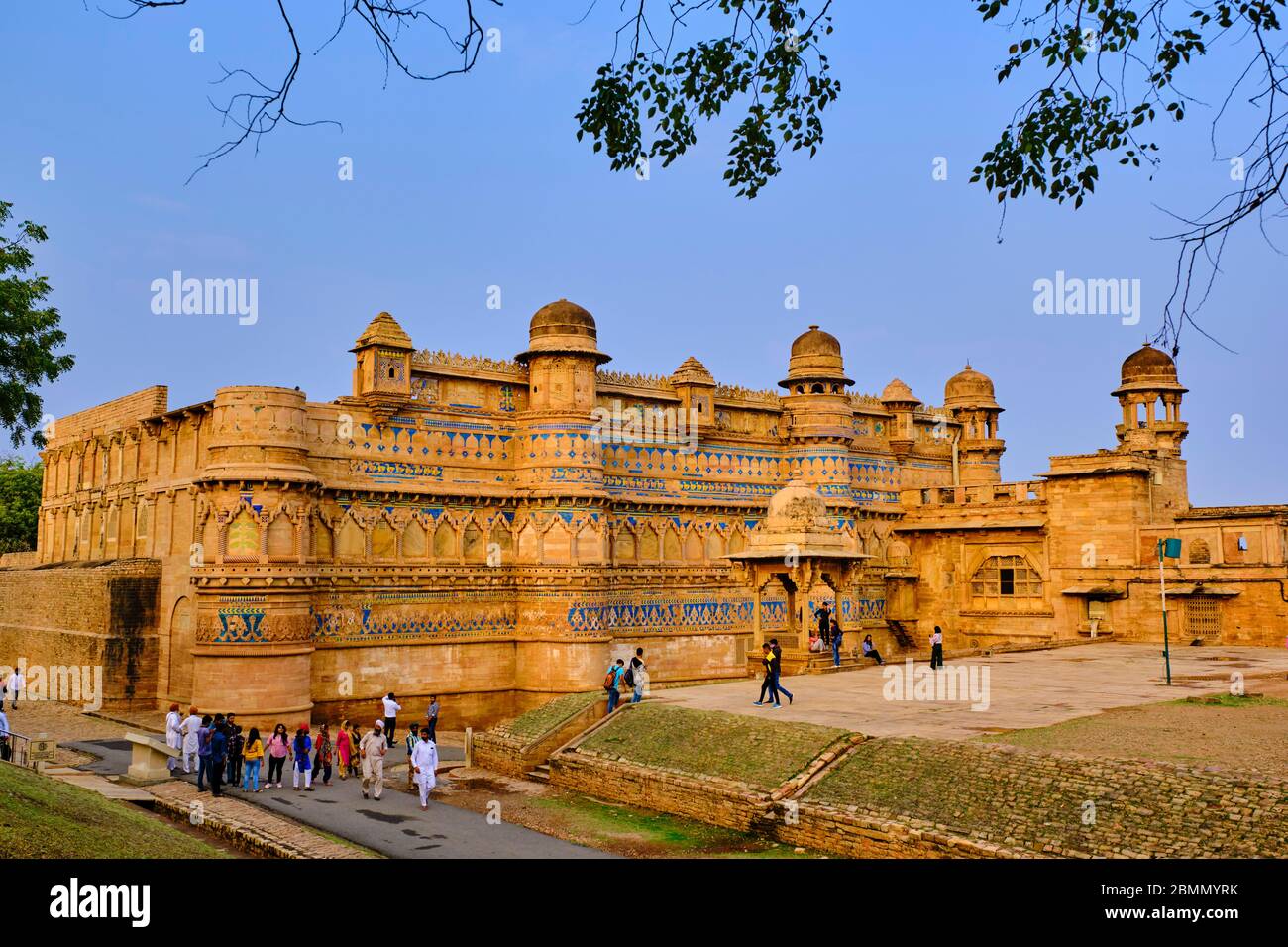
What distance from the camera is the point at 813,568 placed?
25328 millimetres

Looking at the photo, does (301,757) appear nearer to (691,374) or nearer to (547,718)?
(547,718)

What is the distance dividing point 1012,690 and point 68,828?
54.0ft

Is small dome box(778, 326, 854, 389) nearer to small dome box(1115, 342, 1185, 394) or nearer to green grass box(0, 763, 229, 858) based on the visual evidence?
small dome box(1115, 342, 1185, 394)

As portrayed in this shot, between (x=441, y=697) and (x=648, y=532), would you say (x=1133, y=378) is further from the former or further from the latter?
(x=441, y=697)

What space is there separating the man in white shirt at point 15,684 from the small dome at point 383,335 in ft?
46.8

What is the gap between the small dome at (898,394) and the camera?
39.1 m

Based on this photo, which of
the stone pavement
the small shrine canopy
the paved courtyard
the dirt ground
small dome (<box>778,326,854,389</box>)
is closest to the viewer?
the dirt ground

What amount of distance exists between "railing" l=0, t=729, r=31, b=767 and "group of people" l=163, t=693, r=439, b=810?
8.53 feet

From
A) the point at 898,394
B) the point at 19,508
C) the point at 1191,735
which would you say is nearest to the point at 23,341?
the point at 1191,735

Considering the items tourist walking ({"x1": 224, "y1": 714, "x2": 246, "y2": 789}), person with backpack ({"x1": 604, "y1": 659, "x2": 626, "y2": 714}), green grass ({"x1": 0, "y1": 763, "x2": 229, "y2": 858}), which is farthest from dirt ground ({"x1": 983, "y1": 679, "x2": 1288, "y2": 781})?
tourist walking ({"x1": 224, "y1": 714, "x2": 246, "y2": 789})

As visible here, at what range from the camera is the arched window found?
1411 inches

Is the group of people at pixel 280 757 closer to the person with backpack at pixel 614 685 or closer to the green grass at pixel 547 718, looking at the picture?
the green grass at pixel 547 718

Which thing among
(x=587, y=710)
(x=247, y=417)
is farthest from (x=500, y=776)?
(x=247, y=417)
